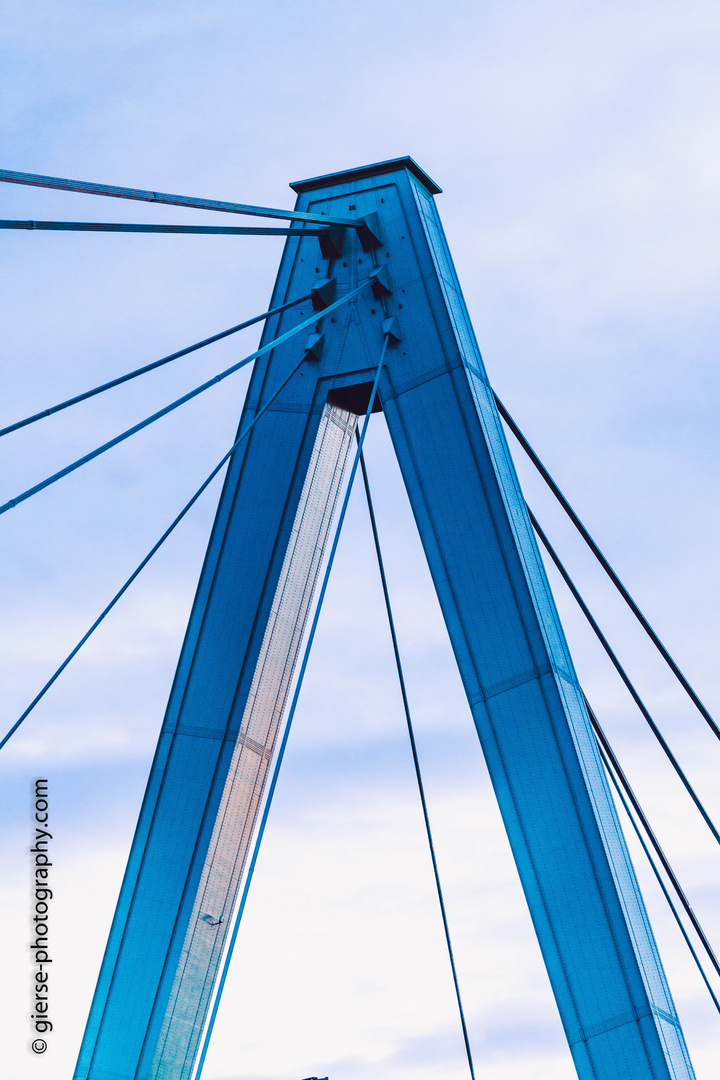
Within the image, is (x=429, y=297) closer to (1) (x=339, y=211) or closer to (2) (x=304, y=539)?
(1) (x=339, y=211)

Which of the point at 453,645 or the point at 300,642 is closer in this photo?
the point at 453,645

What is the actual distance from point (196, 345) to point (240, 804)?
4.08m

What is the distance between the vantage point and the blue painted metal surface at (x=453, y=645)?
10461 millimetres

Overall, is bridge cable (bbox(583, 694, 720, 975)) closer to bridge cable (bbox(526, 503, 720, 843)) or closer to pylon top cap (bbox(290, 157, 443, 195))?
bridge cable (bbox(526, 503, 720, 843))

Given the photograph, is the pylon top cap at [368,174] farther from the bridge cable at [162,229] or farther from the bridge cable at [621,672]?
the bridge cable at [621,672]

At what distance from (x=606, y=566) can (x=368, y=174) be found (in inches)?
174

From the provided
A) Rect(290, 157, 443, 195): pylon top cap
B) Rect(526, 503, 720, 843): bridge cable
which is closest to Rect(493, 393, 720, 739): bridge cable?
Rect(526, 503, 720, 843): bridge cable

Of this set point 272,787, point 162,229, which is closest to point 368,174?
point 162,229

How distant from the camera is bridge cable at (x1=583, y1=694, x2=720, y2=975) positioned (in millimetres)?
11344

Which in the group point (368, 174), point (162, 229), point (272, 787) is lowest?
point (272, 787)

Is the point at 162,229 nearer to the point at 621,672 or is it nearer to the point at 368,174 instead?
the point at 368,174

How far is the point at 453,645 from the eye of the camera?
11711mm

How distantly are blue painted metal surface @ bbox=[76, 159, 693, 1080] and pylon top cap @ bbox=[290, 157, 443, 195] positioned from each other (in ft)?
0.07

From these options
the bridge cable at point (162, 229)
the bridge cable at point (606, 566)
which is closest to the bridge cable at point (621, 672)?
the bridge cable at point (606, 566)
